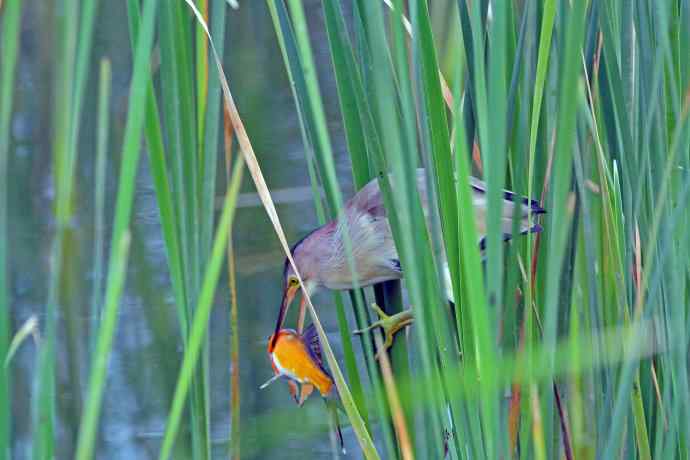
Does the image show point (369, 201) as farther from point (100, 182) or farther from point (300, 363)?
point (100, 182)

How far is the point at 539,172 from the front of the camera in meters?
0.83

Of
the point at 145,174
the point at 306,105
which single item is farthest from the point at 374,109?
the point at 145,174

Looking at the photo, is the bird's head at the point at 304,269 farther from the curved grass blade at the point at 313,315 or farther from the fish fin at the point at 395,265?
the curved grass blade at the point at 313,315

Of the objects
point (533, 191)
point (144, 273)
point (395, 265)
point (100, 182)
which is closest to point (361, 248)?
point (395, 265)

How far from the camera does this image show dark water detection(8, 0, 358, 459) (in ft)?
5.49

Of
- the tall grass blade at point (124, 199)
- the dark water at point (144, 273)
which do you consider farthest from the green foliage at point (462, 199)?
the dark water at point (144, 273)

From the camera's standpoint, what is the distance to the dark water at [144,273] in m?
1.67

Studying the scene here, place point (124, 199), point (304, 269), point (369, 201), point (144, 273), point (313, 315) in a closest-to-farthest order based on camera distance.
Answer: point (124, 199) < point (313, 315) < point (369, 201) < point (304, 269) < point (144, 273)

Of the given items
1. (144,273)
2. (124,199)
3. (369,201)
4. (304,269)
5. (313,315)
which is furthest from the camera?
(144,273)

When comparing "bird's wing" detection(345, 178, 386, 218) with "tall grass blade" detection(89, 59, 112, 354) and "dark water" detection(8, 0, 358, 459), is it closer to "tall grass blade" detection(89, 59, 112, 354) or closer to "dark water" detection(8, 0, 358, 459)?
"tall grass blade" detection(89, 59, 112, 354)

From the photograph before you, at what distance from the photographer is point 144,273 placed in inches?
79.4

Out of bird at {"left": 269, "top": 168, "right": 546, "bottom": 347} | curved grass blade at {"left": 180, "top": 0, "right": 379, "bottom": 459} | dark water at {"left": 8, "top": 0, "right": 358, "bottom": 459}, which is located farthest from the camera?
dark water at {"left": 8, "top": 0, "right": 358, "bottom": 459}

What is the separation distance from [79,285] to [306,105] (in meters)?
1.34

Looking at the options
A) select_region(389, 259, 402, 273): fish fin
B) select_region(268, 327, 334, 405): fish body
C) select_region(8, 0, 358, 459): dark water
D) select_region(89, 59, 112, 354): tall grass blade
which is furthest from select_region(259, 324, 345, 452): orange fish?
select_region(8, 0, 358, 459): dark water
